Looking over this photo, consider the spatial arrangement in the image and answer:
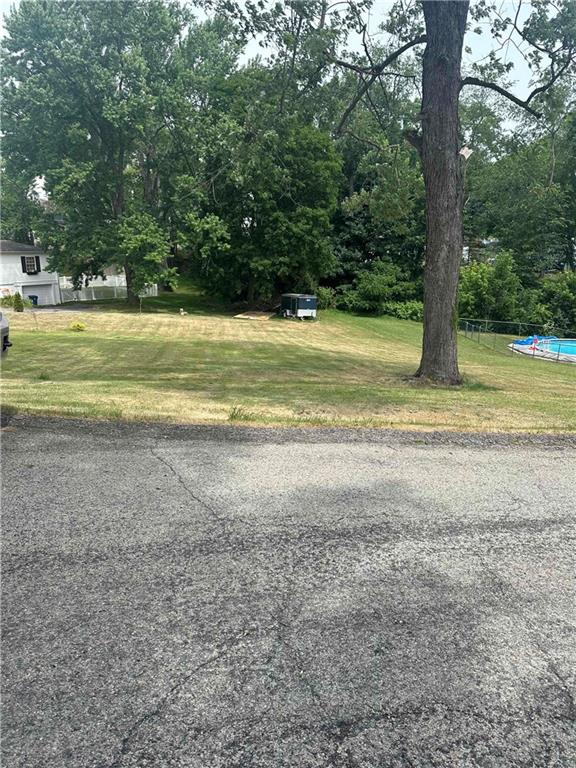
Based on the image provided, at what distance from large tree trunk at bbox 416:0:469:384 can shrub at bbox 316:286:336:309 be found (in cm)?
2915

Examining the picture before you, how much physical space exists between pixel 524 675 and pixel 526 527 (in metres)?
1.57

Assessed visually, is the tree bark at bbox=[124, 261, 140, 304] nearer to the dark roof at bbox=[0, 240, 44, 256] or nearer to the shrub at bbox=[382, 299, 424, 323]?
the dark roof at bbox=[0, 240, 44, 256]

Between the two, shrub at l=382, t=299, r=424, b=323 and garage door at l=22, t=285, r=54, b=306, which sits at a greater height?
garage door at l=22, t=285, r=54, b=306

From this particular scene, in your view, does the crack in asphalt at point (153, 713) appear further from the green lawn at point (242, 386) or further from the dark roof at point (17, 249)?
the dark roof at point (17, 249)

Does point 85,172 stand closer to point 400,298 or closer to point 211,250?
point 211,250

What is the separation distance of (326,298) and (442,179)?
29971 mm

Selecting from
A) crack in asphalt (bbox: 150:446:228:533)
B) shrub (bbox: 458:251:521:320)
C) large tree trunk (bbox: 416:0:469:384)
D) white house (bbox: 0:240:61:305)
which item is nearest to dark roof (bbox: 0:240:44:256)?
white house (bbox: 0:240:61:305)

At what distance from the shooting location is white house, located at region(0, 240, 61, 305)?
40.5 m

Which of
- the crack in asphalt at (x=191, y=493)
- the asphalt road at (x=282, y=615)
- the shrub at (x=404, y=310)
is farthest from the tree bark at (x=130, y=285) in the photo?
the asphalt road at (x=282, y=615)

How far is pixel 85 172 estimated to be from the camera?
31625mm

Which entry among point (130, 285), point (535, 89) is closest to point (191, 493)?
point (535, 89)

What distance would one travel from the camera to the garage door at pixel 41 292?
4217 cm

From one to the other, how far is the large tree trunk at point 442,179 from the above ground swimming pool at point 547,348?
1546cm

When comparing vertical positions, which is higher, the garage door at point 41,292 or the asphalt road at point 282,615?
the garage door at point 41,292
